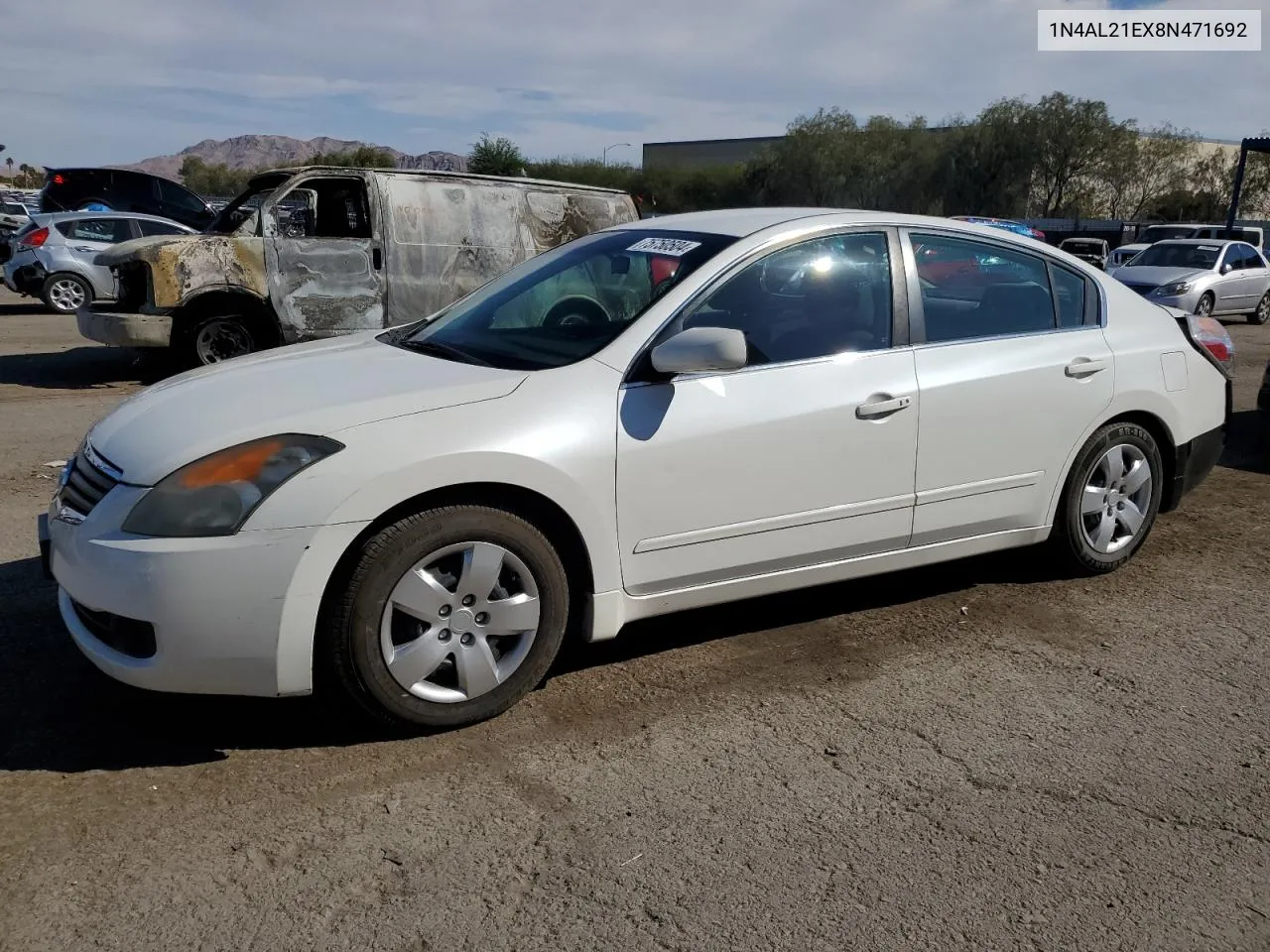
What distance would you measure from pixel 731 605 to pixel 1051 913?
86.3 inches

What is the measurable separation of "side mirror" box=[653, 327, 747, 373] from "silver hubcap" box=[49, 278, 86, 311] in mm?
14664

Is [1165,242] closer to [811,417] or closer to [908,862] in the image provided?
[811,417]

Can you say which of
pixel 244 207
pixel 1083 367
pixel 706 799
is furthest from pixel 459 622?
pixel 244 207

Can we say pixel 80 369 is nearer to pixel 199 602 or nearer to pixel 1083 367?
pixel 199 602

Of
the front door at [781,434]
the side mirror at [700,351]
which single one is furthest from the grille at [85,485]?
the side mirror at [700,351]

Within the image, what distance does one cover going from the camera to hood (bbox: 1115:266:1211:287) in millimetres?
17969

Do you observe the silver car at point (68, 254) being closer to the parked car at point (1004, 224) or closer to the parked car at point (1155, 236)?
the parked car at point (1004, 224)

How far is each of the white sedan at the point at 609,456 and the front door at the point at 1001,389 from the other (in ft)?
0.04

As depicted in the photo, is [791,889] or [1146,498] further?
[1146,498]

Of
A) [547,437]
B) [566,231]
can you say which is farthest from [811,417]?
[566,231]

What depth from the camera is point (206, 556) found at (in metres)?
3.10

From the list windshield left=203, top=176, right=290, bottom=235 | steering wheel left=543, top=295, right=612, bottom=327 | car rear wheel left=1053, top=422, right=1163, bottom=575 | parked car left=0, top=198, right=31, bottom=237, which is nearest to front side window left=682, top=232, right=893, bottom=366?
steering wheel left=543, top=295, right=612, bottom=327

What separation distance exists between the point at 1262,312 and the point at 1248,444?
44.2 ft

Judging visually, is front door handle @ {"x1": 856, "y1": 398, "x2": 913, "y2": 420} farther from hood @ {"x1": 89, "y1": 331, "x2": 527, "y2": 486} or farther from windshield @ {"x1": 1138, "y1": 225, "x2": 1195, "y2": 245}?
windshield @ {"x1": 1138, "y1": 225, "x2": 1195, "y2": 245}
